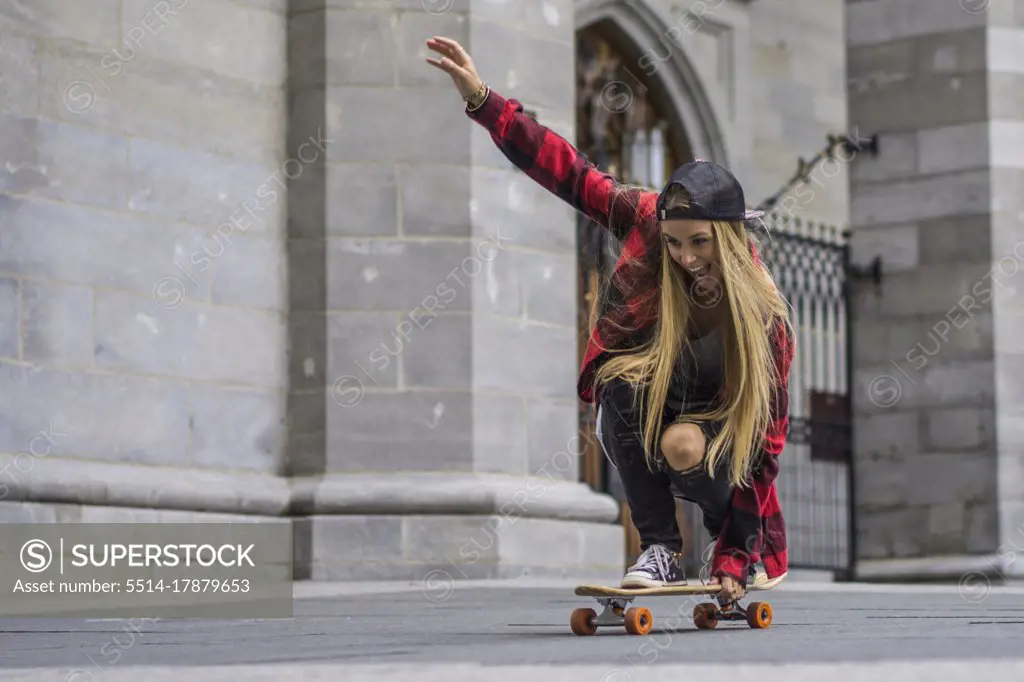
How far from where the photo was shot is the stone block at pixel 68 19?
7.57 m

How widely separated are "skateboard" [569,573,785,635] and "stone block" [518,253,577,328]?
3.82m

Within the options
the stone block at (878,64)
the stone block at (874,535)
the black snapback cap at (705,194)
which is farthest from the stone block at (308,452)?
the stone block at (878,64)

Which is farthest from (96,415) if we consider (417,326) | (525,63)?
(525,63)

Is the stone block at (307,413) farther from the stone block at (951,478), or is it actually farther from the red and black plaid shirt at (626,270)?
the stone block at (951,478)

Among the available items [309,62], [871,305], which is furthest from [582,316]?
[309,62]

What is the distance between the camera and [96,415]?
7.65 m

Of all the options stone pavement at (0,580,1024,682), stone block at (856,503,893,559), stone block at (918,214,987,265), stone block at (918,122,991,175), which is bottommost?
stone block at (856,503,893,559)

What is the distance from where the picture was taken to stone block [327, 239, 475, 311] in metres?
8.38

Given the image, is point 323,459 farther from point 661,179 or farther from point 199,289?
point 661,179

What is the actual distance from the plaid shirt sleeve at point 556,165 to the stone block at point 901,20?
6712 millimetres

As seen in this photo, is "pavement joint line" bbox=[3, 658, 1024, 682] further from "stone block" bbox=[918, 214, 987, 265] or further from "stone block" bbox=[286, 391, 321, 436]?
"stone block" bbox=[918, 214, 987, 265]

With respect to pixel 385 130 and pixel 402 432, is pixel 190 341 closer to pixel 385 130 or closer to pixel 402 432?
pixel 402 432

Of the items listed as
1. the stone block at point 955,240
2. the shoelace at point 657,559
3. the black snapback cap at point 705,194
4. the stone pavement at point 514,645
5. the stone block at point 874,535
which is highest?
the stone block at point 955,240

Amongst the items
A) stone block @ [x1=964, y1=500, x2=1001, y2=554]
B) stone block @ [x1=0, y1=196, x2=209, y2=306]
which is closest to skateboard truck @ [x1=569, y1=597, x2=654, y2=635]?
stone block @ [x1=0, y1=196, x2=209, y2=306]
